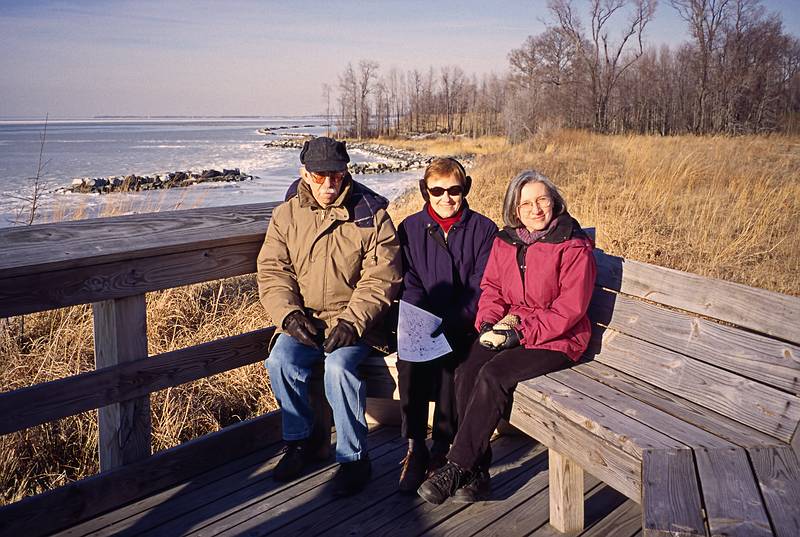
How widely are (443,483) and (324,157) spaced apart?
56.8 inches

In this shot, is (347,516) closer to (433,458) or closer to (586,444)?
(433,458)

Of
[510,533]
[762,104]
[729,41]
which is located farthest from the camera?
[729,41]

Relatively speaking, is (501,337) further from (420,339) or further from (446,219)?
(446,219)

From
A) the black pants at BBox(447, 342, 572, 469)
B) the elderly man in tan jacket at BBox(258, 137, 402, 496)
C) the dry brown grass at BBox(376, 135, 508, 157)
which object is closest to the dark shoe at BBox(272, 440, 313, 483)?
the elderly man in tan jacket at BBox(258, 137, 402, 496)

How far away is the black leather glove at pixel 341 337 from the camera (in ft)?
9.07

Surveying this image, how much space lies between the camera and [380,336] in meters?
3.00

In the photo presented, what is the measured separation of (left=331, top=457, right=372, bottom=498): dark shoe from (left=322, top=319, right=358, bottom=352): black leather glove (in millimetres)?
485

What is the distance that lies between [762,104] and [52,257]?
80.9ft

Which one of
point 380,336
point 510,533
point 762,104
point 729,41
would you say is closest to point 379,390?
point 380,336

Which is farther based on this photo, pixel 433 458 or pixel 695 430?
A: pixel 433 458

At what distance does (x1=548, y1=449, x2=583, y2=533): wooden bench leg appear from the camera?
7.83 feet

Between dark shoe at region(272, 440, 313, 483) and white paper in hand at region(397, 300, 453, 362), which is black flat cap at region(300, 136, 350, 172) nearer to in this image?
white paper in hand at region(397, 300, 453, 362)

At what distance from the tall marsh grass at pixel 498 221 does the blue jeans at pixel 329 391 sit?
4.31 feet

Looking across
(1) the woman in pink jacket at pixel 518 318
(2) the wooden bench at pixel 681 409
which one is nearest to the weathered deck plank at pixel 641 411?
(2) the wooden bench at pixel 681 409
